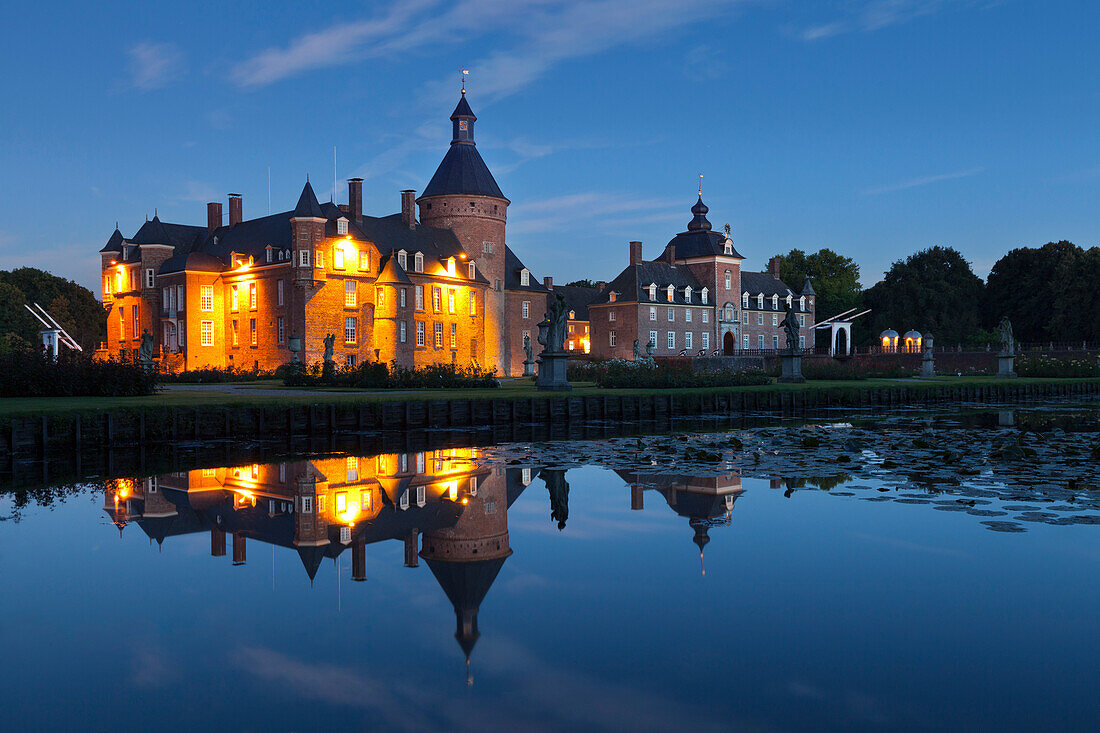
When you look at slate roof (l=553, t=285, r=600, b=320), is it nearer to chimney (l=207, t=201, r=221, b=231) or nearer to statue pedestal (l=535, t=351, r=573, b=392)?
chimney (l=207, t=201, r=221, b=231)

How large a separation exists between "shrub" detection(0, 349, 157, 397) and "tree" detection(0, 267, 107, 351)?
55.8m

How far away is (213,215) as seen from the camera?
66.6m

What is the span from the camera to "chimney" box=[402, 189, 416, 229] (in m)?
64.5

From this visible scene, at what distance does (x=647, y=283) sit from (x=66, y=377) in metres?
58.7

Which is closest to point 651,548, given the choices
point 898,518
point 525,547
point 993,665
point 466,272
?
point 525,547

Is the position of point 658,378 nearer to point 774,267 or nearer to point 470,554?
point 470,554

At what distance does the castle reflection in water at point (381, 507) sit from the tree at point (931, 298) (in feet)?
270

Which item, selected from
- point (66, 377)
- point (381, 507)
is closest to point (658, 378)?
point (66, 377)

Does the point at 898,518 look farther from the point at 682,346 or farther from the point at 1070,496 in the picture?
the point at 682,346

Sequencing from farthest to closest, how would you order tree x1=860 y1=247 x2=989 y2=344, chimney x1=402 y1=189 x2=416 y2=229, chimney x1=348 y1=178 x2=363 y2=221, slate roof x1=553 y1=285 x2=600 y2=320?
tree x1=860 y1=247 x2=989 y2=344 < slate roof x1=553 y1=285 x2=600 y2=320 < chimney x1=402 y1=189 x2=416 y2=229 < chimney x1=348 y1=178 x2=363 y2=221

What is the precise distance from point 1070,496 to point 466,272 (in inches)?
2152

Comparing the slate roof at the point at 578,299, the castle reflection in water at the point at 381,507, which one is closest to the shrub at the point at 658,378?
the castle reflection in water at the point at 381,507

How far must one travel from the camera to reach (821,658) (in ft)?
20.5

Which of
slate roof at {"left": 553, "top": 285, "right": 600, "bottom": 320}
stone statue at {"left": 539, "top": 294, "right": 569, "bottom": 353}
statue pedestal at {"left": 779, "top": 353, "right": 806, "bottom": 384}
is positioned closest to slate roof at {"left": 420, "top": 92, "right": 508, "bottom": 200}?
slate roof at {"left": 553, "top": 285, "right": 600, "bottom": 320}
